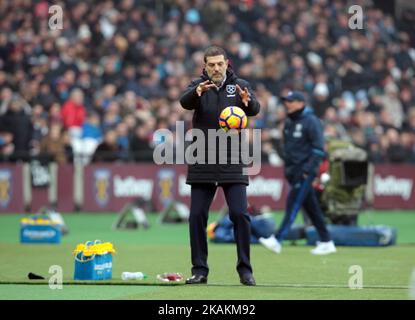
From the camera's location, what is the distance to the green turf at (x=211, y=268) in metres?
11.6

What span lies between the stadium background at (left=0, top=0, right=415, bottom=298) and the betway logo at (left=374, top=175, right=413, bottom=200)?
39mm

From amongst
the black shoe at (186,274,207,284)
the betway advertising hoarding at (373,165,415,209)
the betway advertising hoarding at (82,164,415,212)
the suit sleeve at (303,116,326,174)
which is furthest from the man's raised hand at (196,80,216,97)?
the betway advertising hoarding at (373,165,415,209)

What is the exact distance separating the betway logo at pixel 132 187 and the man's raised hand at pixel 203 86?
54.0 feet

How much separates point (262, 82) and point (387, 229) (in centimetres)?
1380

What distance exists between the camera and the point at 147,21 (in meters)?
32.8

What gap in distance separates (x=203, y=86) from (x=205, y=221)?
1547 millimetres

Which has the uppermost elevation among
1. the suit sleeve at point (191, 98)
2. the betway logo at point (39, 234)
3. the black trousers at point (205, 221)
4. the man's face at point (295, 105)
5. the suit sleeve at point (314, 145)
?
the man's face at point (295, 105)

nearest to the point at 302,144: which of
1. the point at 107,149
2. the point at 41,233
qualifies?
the point at 41,233

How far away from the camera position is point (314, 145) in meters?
17.6

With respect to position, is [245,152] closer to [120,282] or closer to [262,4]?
[120,282]

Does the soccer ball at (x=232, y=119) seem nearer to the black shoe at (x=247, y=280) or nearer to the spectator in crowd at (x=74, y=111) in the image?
the black shoe at (x=247, y=280)

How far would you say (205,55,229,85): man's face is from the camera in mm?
12312

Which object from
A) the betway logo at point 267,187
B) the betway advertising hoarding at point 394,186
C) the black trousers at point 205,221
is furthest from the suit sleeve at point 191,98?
the betway advertising hoarding at point 394,186
